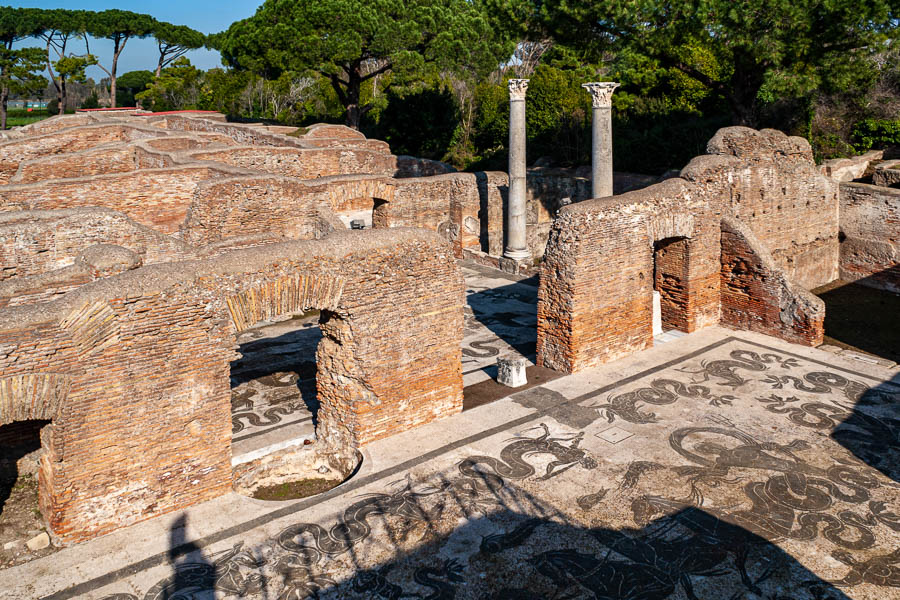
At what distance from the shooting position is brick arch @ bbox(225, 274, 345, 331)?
6.75 meters

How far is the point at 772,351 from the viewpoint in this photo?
10625 millimetres

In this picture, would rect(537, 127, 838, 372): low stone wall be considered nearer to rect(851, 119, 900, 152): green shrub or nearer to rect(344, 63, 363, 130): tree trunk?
rect(851, 119, 900, 152): green shrub

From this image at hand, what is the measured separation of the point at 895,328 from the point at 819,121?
9554 millimetres

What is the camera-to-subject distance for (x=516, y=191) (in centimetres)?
1611

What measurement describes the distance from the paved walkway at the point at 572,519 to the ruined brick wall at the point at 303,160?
9.11 meters

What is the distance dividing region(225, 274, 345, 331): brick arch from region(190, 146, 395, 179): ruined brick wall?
8.21 meters

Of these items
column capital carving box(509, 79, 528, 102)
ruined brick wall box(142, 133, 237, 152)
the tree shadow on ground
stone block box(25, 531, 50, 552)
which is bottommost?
the tree shadow on ground

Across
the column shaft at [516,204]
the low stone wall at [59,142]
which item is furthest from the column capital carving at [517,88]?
the low stone wall at [59,142]

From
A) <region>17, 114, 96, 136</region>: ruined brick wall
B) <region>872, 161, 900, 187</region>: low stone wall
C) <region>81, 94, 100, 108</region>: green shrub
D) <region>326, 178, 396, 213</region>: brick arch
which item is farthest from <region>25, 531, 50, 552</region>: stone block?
<region>81, 94, 100, 108</region>: green shrub

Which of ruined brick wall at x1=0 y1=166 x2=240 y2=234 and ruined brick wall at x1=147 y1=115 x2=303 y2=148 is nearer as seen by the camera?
ruined brick wall at x1=0 y1=166 x2=240 y2=234

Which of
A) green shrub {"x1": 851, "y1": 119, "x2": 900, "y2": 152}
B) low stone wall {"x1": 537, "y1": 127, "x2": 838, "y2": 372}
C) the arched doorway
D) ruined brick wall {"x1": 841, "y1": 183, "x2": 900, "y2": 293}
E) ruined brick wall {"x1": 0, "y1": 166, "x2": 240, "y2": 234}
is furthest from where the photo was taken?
green shrub {"x1": 851, "y1": 119, "x2": 900, "y2": 152}

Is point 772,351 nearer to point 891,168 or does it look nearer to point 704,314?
point 704,314

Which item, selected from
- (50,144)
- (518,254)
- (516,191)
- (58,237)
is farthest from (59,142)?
(518,254)

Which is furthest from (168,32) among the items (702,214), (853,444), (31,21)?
(853,444)
